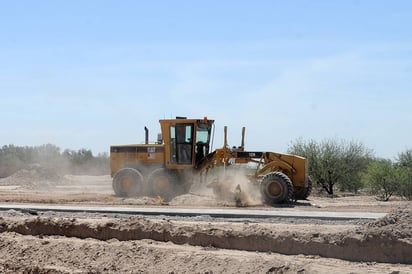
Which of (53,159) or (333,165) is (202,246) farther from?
(53,159)

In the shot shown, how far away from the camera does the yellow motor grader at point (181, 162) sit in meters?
23.6

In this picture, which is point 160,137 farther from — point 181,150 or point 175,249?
point 175,249

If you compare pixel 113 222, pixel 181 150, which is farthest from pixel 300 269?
pixel 181 150

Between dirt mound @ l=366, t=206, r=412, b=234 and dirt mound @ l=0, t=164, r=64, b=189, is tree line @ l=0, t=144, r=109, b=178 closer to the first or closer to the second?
dirt mound @ l=0, t=164, r=64, b=189

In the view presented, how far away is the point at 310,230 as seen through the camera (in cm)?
1281

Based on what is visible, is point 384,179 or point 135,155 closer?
point 135,155

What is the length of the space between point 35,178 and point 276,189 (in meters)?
20.9

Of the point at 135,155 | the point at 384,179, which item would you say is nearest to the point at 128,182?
the point at 135,155

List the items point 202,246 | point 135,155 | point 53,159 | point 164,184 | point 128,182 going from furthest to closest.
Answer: point 53,159 < point 135,155 < point 128,182 < point 164,184 < point 202,246

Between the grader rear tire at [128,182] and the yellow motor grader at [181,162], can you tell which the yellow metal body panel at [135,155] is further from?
the grader rear tire at [128,182]

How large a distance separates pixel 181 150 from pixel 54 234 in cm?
1033

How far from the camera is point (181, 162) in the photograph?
25141 millimetres

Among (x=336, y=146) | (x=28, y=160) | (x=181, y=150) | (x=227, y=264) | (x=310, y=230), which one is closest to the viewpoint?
(x=227, y=264)

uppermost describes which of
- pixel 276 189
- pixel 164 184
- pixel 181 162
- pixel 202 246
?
pixel 181 162
